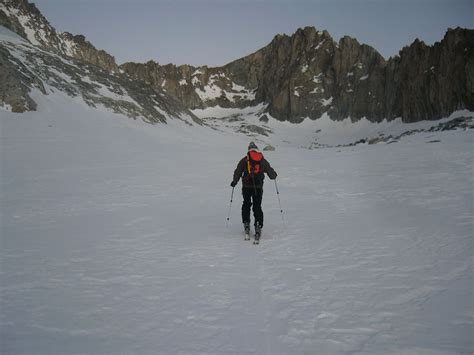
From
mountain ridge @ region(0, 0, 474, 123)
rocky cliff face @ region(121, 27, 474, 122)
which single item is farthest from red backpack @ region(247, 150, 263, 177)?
rocky cliff face @ region(121, 27, 474, 122)

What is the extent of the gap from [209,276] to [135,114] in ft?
182

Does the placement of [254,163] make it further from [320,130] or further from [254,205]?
[320,130]

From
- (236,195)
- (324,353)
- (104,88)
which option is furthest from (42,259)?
(104,88)

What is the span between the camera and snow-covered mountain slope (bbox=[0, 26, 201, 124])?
39719 millimetres

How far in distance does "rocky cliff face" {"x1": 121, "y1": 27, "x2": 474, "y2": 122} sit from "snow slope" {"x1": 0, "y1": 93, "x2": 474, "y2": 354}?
407ft

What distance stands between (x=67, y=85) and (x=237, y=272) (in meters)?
55.3

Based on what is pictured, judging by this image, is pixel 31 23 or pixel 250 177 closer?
pixel 250 177

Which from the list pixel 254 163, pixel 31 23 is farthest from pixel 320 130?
pixel 254 163

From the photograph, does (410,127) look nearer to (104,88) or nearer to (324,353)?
(104,88)

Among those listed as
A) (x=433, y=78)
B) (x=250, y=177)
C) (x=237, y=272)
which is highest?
(x=433, y=78)

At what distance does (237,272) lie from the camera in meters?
5.82

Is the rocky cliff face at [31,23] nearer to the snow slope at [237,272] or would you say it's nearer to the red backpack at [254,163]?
the snow slope at [237,272]

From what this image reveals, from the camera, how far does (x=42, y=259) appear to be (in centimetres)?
643

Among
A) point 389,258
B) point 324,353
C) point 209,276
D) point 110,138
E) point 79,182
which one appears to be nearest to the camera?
point 324,353
